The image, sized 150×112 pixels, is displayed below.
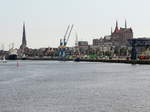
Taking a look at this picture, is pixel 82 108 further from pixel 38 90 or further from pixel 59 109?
pixel 38 90

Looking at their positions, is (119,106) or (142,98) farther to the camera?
(142,98)

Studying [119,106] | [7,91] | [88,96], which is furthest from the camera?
[7,91]

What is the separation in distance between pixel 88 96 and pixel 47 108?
9029mm

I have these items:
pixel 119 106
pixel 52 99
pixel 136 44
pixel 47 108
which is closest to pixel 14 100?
pixel 52 99

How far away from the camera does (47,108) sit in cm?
3653

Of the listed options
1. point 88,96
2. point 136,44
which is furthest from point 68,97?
point 136,44

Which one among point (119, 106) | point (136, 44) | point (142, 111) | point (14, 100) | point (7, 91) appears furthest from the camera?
point (136, 44)

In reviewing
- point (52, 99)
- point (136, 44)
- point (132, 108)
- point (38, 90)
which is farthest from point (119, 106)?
point (136, 44)

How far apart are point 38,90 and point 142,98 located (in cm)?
1364

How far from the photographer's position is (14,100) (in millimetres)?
42125

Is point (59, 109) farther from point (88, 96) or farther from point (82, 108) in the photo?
point (88, 96)

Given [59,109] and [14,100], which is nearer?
[59,109]

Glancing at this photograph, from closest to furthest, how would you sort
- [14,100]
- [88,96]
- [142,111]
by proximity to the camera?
[142,111] < [14,100] < [88,96]

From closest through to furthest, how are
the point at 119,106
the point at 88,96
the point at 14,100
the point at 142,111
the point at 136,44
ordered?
the point at 142,111 → the point at 119,106 → the point at 14,100 → the point at 88,96 → the point at 136,44
